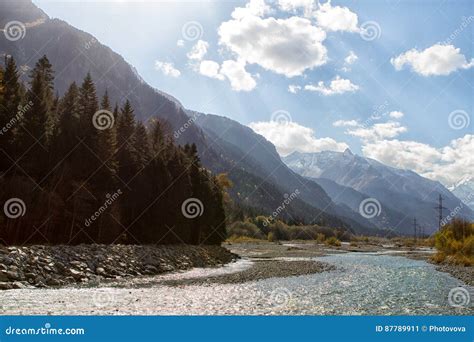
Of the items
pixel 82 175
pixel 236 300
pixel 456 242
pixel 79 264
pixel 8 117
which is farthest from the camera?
pixel 456 242

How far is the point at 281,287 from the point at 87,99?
35852 millimetres

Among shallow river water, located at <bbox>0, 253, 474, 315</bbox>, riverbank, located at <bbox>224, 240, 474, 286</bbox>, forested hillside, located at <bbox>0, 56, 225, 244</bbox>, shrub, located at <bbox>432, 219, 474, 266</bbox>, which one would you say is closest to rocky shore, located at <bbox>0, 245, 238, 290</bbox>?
shallow river water, located at <bbox>0, 253, 474, 315</bbox>

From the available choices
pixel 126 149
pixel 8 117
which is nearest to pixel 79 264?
pixel 8 117

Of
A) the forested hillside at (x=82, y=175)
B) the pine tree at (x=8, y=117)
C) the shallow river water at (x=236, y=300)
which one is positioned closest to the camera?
the shallow river water at (x=236, y=300)

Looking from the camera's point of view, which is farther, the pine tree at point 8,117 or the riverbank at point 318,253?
the riverbank at point 318,253

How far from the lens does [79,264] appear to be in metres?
32.2

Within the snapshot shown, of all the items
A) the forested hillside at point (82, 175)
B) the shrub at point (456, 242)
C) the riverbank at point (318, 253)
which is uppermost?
the forested hillside at point (82, 175)

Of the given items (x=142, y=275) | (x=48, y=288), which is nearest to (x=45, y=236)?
(x=142, y=275)

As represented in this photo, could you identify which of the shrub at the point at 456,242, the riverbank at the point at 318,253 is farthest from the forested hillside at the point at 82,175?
the shrub at the point at 456,242

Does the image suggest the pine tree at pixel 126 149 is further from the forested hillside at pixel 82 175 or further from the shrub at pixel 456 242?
the shrub at pixel 456 242

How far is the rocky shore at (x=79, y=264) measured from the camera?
2648 centimetres

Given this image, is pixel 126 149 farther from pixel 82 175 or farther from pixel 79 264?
pixel 79 264

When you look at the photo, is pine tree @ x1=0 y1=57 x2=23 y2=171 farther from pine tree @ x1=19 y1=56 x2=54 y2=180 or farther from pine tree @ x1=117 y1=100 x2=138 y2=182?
pine tree @ x1=117 y1=100 x2=138 y2=182
